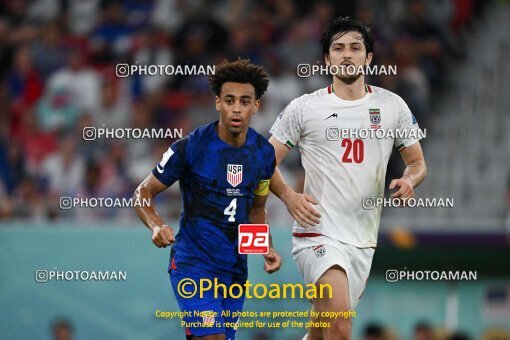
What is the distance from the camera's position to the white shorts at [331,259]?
6852 mm

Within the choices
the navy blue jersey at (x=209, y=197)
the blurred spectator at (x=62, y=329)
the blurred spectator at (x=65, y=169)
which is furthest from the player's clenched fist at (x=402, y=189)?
the blurred spectator at (x=62, y=329)

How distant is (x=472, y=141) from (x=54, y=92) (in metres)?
4.04

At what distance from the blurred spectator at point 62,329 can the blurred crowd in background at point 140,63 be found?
0.97 meters

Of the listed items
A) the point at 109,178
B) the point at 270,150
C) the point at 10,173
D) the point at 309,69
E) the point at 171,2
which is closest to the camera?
the point at 270,150

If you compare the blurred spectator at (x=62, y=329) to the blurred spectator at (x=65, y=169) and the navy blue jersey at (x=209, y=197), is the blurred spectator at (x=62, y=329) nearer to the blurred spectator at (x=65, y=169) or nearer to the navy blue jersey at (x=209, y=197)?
the blurred spectator at (x=65, y=169)

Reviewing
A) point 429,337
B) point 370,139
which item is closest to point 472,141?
point 429,337

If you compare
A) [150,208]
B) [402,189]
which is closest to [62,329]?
[150,208]

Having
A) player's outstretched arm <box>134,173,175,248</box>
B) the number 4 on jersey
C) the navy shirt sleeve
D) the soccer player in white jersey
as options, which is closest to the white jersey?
the soccer player in white jersey

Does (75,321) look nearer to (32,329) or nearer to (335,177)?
(32,329)

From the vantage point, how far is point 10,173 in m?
10.3

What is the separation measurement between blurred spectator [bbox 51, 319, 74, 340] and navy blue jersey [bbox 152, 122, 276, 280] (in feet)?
11.6

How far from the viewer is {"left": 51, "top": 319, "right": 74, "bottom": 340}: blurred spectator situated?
988 centimetres

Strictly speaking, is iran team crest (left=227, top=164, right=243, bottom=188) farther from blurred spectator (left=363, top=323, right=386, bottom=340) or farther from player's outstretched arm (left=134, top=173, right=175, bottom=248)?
blurred spectator (left=363, top=323, right=386, bottom=340)

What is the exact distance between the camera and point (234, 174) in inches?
263
